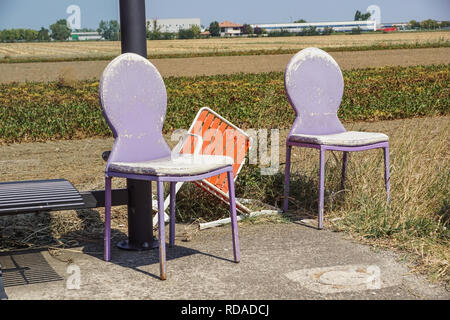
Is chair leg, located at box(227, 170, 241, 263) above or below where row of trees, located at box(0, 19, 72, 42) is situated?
below

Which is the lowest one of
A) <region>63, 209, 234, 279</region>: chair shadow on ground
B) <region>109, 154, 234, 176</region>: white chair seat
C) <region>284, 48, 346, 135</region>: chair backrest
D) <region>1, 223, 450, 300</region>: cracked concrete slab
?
<region>63, 209, 234, 279</region>: chair shadow on ground

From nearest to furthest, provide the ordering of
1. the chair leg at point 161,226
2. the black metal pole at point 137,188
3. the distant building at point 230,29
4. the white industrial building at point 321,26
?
1. the chair leg at point 161,226
2. the black metal pole at point 137,188
3. the white industrial building at point 321,26
4. the distant building at point 230,29

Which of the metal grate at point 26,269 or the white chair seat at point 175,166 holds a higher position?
the white chair seat at point 175,166

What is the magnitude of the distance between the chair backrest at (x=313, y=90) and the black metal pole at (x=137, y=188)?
4.09 ft

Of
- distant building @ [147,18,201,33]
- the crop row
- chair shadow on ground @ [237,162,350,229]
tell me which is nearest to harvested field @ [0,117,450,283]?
chair shadow on ground @ [237,162,350,229]

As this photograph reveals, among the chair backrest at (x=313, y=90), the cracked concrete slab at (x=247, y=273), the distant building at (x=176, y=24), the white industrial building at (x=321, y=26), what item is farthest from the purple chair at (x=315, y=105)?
the white industrial building at (x=321, y=26)

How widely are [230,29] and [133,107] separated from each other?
119 meters

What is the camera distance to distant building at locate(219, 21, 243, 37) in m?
118

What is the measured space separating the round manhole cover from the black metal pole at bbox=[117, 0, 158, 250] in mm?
1267

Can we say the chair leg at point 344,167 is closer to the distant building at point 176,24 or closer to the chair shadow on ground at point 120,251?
the chair shadow on ground at point 120,251

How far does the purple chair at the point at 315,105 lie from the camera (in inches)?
189

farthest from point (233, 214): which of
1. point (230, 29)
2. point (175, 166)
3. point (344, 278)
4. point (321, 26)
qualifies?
point (230, 29)

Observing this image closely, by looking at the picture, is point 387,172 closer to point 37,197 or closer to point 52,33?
point 37,197

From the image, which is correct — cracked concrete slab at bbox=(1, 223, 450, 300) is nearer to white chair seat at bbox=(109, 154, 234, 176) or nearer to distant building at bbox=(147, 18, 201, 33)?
white chair seat at bbox=(109, 154, 234, 176)
